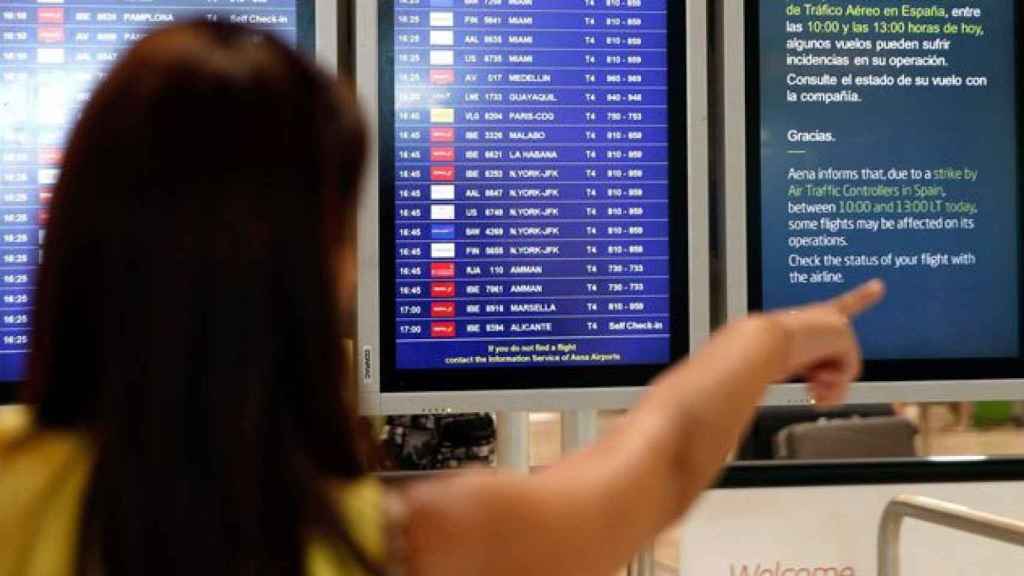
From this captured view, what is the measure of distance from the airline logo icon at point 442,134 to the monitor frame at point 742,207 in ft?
2.06

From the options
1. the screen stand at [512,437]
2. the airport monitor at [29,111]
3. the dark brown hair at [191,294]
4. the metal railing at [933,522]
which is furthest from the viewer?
the screen stand at [512,437]

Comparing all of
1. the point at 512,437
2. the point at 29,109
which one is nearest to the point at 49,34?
the point at 29,109

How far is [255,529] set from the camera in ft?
3.00

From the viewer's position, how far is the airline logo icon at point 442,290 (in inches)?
104

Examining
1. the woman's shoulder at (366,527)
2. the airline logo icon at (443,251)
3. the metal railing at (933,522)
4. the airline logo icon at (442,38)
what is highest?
the airline logo icon at (442,38)

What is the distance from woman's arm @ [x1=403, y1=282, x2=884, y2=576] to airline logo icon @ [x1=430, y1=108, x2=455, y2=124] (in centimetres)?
130

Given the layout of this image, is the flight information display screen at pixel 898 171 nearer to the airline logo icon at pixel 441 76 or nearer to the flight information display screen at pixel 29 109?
the airline logo icon at pixel 441 76

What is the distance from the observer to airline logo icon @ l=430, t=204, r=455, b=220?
262 cm

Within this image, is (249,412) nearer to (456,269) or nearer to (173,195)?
(173,195)

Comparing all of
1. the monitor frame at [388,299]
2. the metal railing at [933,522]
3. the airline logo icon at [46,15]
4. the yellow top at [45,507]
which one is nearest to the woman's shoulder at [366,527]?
the yellow top at [45,507]

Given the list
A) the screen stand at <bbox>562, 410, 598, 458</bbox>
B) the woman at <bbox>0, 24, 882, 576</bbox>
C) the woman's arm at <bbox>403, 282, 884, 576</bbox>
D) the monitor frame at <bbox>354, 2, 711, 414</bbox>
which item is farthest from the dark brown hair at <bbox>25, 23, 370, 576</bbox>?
the screen stand at <bbox>562, 410, 598, 458</bbox>

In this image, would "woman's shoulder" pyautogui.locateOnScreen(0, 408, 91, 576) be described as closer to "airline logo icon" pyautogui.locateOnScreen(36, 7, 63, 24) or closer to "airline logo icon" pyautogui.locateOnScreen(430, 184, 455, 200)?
"airline logo icon" pyautogui.locateOnScreen(430, 184, 455, 200)

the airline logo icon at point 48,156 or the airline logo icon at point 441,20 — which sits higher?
the airline logo icon at point 441,20

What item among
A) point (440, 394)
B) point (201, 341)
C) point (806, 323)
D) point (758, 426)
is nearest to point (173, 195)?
point (201, 341)
